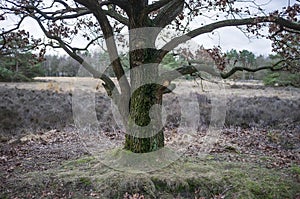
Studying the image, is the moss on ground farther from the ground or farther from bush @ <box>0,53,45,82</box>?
bush @ <box>0,53,45,82</box>

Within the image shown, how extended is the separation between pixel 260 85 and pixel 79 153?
15.0 m

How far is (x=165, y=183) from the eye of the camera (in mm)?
4062

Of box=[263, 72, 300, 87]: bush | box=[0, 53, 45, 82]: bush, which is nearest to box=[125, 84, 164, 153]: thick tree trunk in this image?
box=[0, 53, 45, 82]: bush

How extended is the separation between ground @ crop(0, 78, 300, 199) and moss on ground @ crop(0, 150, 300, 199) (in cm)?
1

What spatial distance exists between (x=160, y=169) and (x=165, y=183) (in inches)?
15.2

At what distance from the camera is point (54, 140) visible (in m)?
7.43

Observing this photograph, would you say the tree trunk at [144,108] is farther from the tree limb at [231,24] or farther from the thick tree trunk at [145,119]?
the tree limb at [231,24]

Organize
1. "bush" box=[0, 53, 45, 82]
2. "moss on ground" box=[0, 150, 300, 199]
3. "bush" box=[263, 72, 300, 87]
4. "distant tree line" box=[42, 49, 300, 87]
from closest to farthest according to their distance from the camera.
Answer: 1. "moss on ground" box=[0, 150, 300, 199]
2. "distant tree line" box=[42, 49, 300, 87]
3. "bush" box=[0, 53, 45, 82]
4. "bush" box=[263, 72, 300, 87]

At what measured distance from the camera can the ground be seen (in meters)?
4.00

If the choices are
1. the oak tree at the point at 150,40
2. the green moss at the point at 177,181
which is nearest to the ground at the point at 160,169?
the green moss at the point at 177,181

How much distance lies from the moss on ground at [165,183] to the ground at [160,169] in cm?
A: 1

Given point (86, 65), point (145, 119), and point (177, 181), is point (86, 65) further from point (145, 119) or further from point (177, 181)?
point (177, 181)

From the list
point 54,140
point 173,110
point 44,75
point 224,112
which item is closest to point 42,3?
point 54,140

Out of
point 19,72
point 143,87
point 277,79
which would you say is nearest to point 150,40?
point 143,87
